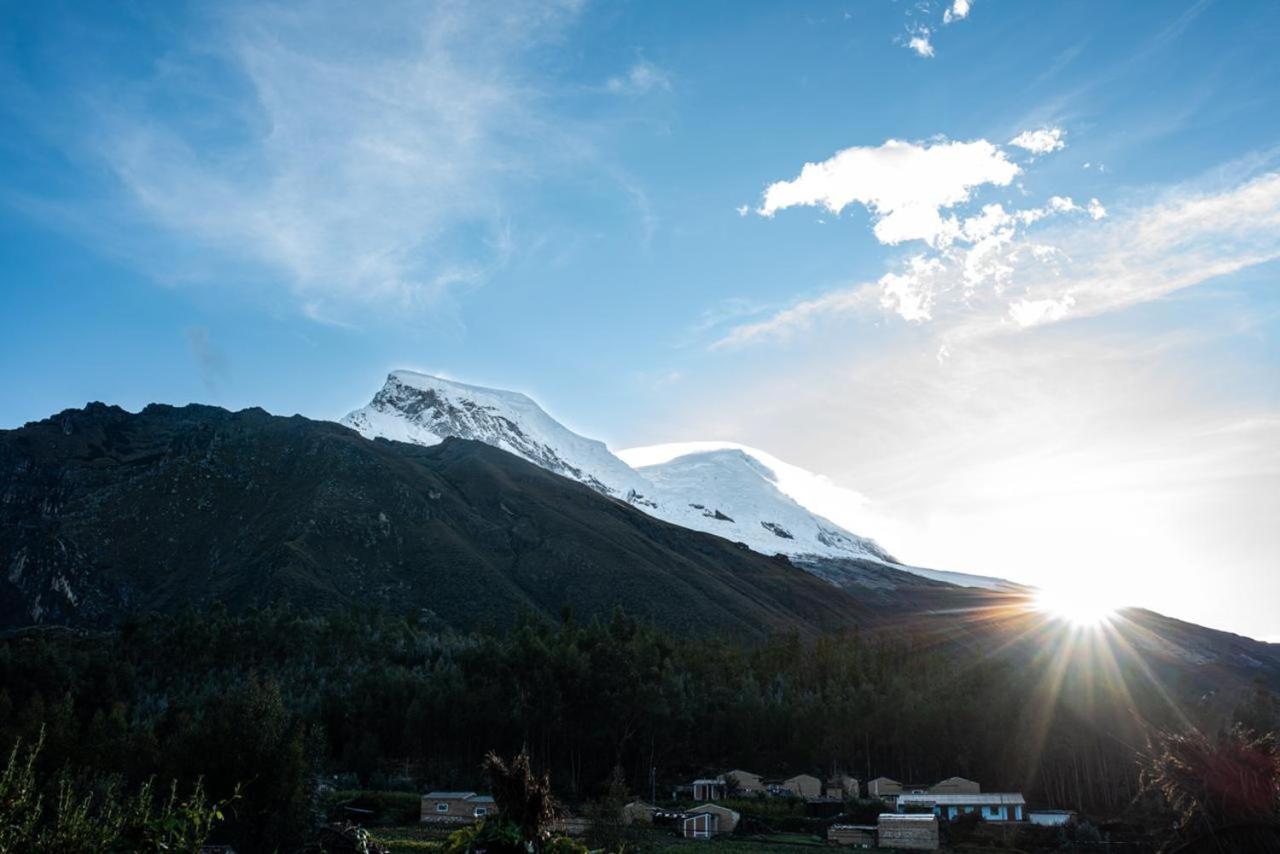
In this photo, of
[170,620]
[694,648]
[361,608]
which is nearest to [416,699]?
[694,648]

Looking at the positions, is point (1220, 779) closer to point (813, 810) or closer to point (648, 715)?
point (813, 810)

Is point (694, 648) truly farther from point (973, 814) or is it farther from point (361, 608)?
point (361, 608)

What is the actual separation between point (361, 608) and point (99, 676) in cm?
5229

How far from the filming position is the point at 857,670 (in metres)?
94.2

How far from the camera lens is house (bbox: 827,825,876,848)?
56719 millimetres

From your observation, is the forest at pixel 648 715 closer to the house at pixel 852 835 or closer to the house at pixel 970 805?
the house at pixel 970 805

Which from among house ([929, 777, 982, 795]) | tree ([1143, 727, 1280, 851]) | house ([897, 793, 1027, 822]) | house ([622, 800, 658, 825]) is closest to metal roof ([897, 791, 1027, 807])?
A: house ([897, 793, 1027, 822])

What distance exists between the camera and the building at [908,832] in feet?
183

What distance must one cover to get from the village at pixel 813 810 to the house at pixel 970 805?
7 centimetres

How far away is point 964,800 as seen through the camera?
65.3 metres

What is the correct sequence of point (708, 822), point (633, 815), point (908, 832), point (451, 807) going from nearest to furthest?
point (633, 815) → point (908, 832) → point (708, 822) → point (451, 807)

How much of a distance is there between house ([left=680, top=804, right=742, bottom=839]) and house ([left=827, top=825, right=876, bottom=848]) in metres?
6.02

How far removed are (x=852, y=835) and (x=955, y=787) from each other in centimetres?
1729

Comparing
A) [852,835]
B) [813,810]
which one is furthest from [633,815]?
[813,810]
